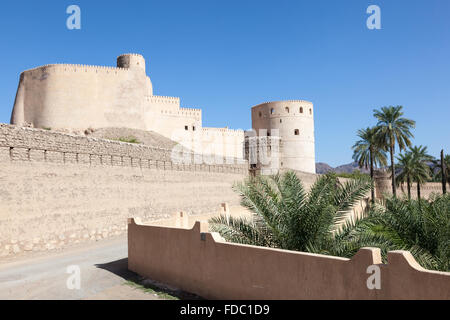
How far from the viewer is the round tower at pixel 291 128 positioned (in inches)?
1844

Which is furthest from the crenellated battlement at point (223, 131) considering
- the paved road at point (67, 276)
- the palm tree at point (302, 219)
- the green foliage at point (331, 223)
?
the palm tree at point (302, 219)

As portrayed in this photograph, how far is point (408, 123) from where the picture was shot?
27578mm

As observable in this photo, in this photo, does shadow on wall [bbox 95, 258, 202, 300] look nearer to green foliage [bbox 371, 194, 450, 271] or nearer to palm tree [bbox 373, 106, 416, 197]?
green foliage [bbox 371, 194, 450, 271]

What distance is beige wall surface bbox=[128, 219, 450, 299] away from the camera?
434 cm

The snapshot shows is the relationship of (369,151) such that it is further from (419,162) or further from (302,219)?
(302,219)

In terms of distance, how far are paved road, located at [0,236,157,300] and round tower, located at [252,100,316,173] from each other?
3749 cm

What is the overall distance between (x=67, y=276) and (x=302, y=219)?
5217 millimetres

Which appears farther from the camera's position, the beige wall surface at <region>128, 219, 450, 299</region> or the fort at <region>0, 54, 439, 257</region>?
the fort at <region>0, 54, 439, 257</region>

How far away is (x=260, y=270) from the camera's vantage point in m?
6.06

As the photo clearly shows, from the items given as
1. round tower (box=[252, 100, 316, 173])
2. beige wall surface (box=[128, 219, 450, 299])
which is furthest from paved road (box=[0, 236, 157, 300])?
round tower (box=[252, 100, 316, 173])

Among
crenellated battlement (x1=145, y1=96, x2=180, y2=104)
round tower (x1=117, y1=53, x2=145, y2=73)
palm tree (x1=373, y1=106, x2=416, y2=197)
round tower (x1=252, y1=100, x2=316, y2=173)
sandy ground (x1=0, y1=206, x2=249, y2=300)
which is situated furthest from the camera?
round tower (x1=252, y1=100, x2=316, y2=173)
